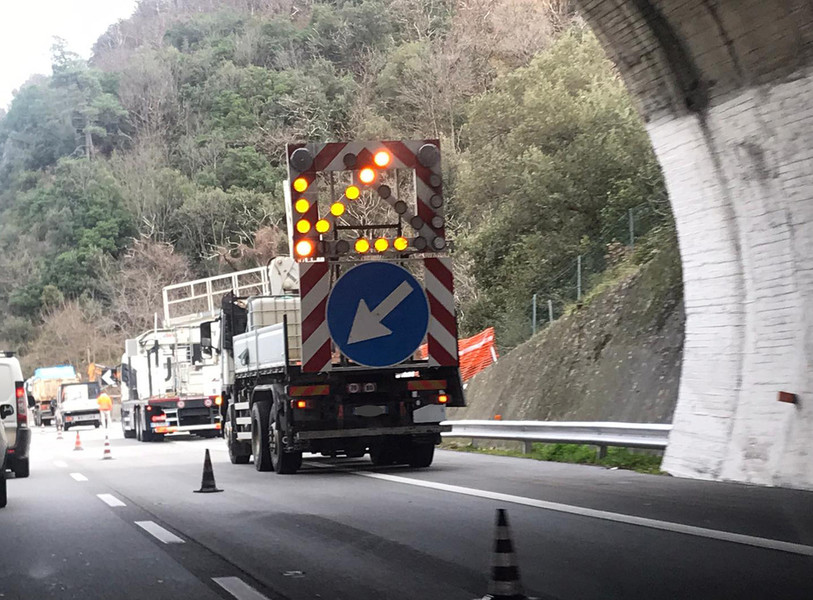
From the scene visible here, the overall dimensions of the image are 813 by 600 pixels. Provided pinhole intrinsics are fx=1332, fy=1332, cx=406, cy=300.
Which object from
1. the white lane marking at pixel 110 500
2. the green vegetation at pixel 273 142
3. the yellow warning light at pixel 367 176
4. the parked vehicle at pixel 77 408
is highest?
the green vegetation at pixel 273 142

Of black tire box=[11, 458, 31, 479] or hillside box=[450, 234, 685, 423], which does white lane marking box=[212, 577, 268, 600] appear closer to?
hillside box=[450, 234, 685, 423]

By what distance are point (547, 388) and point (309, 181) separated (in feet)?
26.7

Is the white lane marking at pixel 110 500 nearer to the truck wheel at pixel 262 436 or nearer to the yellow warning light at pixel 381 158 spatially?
the truck wheel at pixel 262 436

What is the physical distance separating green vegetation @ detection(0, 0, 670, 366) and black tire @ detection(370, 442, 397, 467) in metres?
9.94

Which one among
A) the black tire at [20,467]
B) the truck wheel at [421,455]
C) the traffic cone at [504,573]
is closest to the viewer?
the traffic cone at [504,573]

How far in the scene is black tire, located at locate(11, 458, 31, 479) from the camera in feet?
65.9

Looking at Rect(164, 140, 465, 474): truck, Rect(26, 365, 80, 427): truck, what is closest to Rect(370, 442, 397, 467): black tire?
Rect(164, 140, 465, 474): truck

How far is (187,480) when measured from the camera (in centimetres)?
1830

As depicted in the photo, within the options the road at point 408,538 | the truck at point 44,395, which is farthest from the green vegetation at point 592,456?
the truck at point 44,395

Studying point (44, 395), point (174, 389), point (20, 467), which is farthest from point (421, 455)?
point (44, 395)

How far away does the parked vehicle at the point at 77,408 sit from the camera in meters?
48.6

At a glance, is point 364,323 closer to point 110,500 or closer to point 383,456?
point 383,456

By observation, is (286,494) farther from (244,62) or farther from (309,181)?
(244,62)

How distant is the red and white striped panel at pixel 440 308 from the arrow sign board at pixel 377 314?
37 centimetres
